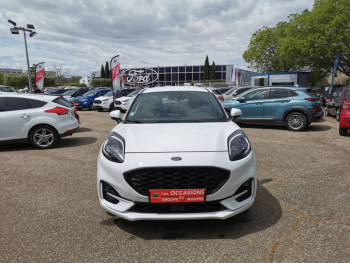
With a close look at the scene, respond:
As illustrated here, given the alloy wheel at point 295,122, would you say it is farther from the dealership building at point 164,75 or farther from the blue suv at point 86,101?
the dealership building at point 164,75

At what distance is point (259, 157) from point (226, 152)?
3.46 meters

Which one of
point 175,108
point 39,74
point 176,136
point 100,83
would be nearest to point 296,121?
point 175,108

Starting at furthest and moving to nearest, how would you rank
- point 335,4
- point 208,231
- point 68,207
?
point 335,4, point 68,207, point 208,231

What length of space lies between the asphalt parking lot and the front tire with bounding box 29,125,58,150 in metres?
1.99

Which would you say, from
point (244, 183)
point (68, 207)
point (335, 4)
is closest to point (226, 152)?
point (244, 183)

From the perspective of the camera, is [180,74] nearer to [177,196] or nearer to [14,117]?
[14,117]

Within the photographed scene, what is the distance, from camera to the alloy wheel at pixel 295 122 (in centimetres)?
992

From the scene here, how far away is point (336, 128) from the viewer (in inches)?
415

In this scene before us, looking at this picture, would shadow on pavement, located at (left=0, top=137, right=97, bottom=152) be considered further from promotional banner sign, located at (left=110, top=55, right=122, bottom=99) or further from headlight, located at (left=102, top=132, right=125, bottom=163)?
promotional banner sign, located at (left=110, top=55, right=122, bottom=99)

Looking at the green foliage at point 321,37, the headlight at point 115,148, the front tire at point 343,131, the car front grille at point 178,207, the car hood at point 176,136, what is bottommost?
the front tire at point 343,131

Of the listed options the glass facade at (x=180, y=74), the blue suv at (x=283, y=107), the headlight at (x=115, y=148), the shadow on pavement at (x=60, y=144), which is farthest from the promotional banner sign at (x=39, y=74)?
the glass facade at (x=180, y=74)

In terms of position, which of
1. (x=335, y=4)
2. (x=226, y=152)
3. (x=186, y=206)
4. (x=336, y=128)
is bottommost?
(x=336, y=128)

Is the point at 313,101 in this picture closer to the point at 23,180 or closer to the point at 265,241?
the point at 265,241

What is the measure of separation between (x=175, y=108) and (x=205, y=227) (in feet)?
5.96
